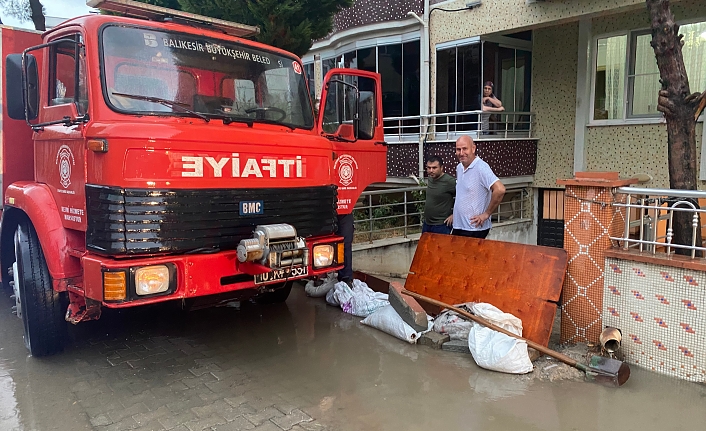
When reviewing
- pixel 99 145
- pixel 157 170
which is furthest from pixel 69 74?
pixel 157 170

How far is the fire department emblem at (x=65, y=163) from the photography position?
143 inches

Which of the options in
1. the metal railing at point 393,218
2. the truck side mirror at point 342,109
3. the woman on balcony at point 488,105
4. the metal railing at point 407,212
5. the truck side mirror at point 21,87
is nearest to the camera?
the truck side mirror at point 21,87

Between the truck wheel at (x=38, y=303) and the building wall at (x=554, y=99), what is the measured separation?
8.94 metres

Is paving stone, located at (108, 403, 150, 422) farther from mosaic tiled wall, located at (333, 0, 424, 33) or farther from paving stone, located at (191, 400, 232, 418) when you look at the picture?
mosaic tiled wall, located at (333, 0, 424, 33)

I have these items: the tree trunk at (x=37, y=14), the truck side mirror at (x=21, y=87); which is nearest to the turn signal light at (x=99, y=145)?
the truck side mirror at (x=21, y=87)

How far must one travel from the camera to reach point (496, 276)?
14.8ft

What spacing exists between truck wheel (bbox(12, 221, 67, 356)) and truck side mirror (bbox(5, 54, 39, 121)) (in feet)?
3.13

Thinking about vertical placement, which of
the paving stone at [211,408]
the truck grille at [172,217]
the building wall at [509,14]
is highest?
the building wall at [509,14]

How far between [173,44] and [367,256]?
4565 millimetres

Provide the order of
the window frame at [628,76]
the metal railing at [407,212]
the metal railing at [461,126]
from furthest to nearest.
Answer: the metal railing at [461,126] → the metal railing at [407,212] → the window frame at [628,76]

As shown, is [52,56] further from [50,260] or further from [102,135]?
[50,260]

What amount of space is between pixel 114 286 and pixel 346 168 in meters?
3.04

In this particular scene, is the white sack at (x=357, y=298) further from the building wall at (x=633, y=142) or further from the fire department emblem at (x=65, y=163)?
the building wall at (x=633, y=142)

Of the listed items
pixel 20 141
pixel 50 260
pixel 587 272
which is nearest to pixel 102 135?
pixel 50 260
